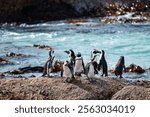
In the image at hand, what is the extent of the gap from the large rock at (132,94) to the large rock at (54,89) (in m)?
0.35

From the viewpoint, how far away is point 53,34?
29.7 metres

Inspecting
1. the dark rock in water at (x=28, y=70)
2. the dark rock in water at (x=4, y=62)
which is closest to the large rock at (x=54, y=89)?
the dark rock in water at (x=28, y=70)

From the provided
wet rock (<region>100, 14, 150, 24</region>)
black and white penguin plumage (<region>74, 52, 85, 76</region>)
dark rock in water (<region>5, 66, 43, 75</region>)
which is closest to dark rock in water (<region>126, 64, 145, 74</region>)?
dark rock in water (<region>5, 66, 43, 75</region>)

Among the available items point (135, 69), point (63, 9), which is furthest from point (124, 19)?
point (135, 69)

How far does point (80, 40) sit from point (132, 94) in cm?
1527

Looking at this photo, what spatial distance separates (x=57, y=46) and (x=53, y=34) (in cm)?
422

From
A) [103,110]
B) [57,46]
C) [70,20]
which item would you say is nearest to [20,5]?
[70,20]

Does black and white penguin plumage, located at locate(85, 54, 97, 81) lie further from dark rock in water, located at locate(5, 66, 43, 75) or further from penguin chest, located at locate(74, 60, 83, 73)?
dark rock in water, located at locate(5, 66, 43, 75)

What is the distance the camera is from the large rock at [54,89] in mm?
12414

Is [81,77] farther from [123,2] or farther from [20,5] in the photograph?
[123,2]

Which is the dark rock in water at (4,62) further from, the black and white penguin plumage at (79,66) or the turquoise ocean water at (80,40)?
the black and white penguin plumage at (79,66)

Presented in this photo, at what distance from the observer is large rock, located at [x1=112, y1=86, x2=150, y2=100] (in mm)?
12352

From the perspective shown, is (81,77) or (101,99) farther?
(81,77)

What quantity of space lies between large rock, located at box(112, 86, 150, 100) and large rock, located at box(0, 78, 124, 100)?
0.35m
